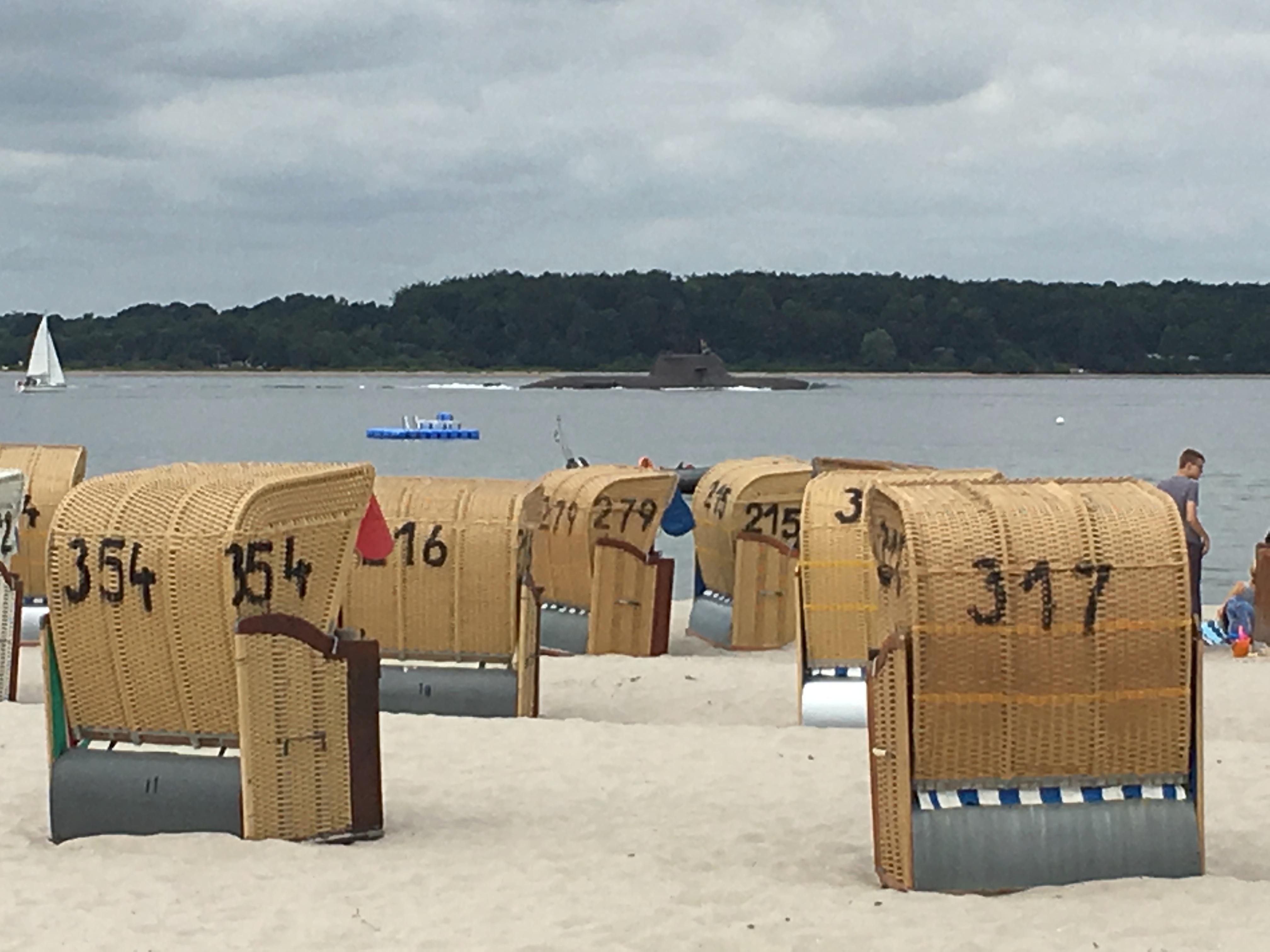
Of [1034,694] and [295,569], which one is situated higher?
[295,569]

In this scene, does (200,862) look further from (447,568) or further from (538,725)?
(447,568)

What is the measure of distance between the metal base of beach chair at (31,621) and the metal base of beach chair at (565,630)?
173 inches

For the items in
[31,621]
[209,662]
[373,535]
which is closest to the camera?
[209,662]

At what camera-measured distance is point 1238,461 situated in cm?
7788

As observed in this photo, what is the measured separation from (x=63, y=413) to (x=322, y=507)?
138421mm

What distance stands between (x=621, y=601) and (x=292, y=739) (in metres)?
9.36

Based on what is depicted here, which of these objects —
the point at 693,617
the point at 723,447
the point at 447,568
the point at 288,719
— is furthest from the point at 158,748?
the point at 723,447

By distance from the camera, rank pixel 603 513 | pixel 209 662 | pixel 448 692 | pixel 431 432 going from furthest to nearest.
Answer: pixel 431 432, pixel 603 513, pixel 448 692, pixel 209 662

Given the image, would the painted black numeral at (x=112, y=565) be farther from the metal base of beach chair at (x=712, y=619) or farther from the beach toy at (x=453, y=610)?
the metal base of beach chair at (x=712, y=619)

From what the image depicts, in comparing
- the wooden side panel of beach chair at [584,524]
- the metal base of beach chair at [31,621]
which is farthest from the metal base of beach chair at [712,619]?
the metal base of beach chair at [31,621]

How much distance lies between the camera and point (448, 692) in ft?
44.9

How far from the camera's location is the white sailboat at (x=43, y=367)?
14825cm

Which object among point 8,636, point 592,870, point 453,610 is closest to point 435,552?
point 453,610

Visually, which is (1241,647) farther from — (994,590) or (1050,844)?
(994,590)
